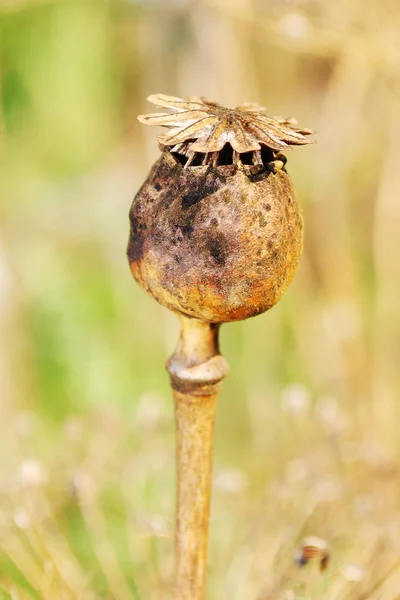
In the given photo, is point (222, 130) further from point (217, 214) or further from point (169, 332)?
point (169, 332)

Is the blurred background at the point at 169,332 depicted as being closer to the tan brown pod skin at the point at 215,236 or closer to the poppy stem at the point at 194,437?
the poppy stem at the point at 194,437

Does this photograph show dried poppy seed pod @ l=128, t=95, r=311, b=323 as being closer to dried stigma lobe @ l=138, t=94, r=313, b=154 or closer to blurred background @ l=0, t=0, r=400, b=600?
dried stigma lobe @ l=138, t=94, r=313, b=154

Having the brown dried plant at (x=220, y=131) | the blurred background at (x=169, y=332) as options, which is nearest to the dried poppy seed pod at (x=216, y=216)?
the brown dried plant at (x=220, y=131)

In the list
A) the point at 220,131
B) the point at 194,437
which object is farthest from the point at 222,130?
the point at 194,437

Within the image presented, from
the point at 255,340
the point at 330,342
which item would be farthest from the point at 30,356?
the point at 330,342

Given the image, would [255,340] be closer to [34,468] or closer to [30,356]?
[30,356]
